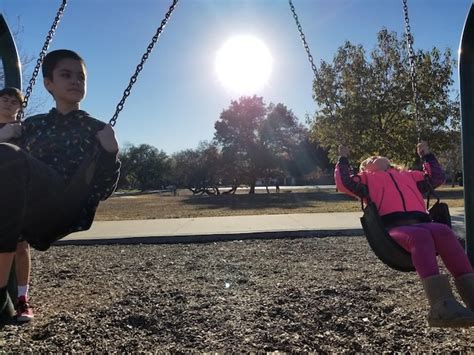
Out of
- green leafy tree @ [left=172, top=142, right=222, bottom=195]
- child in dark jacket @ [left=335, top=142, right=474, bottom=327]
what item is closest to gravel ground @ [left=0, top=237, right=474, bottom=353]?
child in dark jacket @ [left=335, top=142, right=474, bottom=327]

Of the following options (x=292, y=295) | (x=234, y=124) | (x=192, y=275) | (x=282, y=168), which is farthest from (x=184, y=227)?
(x=282, y=168)

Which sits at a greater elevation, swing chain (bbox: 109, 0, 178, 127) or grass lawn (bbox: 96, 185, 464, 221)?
swing chain (bbox: 109, 0, 178, 127)

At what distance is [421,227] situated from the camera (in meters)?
2.80

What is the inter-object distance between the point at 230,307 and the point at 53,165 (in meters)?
1.84

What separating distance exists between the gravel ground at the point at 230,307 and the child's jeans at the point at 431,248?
1.59 feet

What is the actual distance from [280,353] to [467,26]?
266 cm

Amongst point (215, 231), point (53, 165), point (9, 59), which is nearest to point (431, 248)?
point (53, 165)

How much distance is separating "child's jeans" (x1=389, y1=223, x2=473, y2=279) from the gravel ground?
1.59ft

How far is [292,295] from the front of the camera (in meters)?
3.94

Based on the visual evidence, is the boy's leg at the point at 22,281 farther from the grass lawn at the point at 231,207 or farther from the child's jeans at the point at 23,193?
the grass lawn at the point at 231,207

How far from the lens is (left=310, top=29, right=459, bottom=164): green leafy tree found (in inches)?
534

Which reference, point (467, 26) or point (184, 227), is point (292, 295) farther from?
point (184, 227)

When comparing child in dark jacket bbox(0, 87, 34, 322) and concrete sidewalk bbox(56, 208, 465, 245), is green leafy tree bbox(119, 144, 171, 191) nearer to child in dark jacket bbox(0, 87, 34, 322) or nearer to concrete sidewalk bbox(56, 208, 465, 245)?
concrete sidewalk bbox(56, 208, 465, 245)

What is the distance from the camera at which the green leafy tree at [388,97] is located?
13.6m
